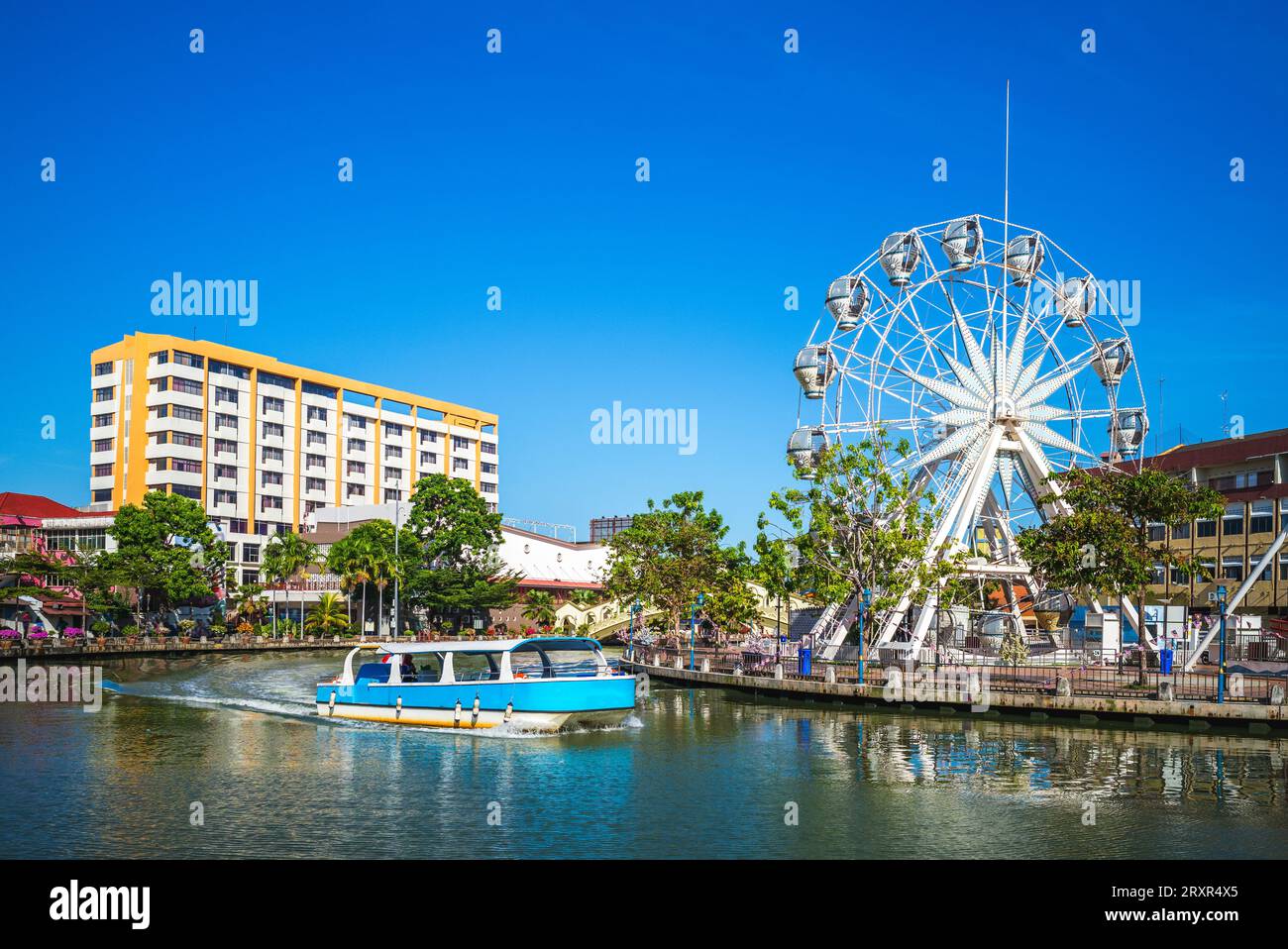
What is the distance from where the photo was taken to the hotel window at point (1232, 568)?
8081cm

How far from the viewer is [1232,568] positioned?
8181cm

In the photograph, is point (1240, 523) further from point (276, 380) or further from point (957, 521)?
point (276, 380)

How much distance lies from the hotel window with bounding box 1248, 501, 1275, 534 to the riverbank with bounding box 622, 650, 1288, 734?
36606 mm

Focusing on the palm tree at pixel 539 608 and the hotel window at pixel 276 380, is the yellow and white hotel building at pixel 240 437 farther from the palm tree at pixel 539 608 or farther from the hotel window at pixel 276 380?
the palm tree at pixel 539 608

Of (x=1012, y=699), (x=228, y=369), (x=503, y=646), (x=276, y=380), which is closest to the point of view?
(x=503, y=646)

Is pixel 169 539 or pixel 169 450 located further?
pixel 169 450

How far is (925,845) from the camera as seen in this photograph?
911 inches

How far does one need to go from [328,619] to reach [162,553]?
14945 millimetres

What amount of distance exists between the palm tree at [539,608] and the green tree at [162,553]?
2664cm

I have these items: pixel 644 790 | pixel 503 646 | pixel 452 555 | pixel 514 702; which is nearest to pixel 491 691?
pixel 514 702
